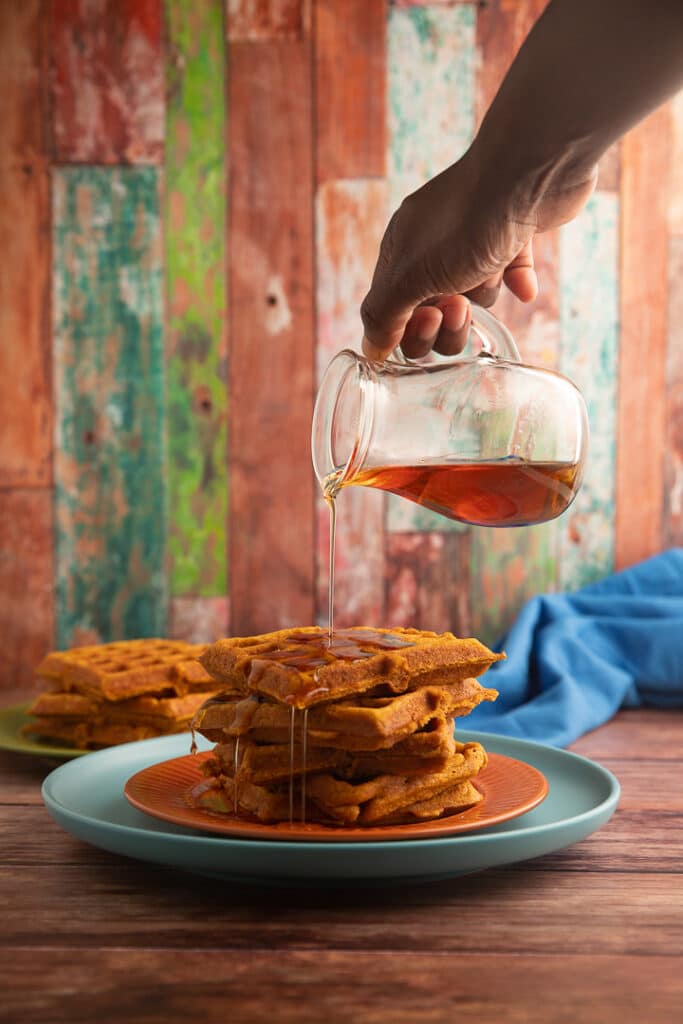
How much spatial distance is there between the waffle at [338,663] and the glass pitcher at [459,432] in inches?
6.0

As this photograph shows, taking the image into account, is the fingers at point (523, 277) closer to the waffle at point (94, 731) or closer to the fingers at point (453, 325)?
the fingers at point (453, 325)

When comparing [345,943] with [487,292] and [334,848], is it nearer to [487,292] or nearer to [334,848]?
[334,848]

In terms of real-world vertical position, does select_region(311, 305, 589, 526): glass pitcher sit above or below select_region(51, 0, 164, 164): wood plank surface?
below

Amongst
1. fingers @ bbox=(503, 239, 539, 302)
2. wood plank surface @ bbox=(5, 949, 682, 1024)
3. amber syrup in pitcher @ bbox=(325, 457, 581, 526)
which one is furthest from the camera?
fingers @ bbox=(503, 239, 539, 302)

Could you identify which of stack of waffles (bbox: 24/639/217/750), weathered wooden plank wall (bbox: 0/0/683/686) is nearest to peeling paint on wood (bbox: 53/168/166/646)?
weathered wooden plank wall (bbox: 0/0/683/686)

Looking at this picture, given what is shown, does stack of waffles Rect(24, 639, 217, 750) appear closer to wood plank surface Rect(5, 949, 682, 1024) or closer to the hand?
the hand

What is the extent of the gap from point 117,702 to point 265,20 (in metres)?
1.56

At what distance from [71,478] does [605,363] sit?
3.80ft

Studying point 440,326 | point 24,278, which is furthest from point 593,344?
point 24,278

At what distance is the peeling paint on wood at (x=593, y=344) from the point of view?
221 centimetres

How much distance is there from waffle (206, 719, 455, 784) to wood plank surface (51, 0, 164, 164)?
1.68m

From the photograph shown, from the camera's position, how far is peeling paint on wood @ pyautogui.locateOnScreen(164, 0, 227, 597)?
7.22ft

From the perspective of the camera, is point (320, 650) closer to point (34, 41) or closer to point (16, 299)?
point (16, 299)

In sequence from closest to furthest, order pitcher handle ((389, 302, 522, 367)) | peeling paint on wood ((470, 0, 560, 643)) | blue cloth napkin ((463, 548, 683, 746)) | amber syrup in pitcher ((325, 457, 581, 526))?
1. amber syrup in pitcher ((325, 457, 581, 526))
2. pitcher handle ((389, 302, 522, 367))
3. blue cloth napkin ((463, 548, 683, 746))
4. peeling paint on wood ((470, 0, 560, 643))
